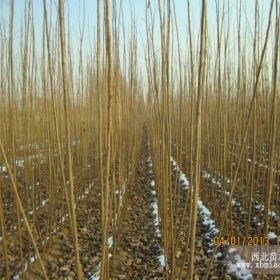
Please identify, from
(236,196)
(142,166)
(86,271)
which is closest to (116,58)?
(86,271)

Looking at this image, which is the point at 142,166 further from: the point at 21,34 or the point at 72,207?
the point at 72,207

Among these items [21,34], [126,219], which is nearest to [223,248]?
[126,219]

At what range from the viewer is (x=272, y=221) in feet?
7.74

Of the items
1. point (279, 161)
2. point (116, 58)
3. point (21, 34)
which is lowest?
point (279, 161)

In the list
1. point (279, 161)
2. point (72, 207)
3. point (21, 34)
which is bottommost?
point (279, 161)

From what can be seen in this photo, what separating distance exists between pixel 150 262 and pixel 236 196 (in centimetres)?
129

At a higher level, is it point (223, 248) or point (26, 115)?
point (26, 115)

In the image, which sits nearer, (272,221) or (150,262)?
(150,262)

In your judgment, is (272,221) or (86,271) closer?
(86,271)

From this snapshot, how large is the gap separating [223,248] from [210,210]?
2.33 feet

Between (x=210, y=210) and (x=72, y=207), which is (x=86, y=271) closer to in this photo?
(x=210, y=210)

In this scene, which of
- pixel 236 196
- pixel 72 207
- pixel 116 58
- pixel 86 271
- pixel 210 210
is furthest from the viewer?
pixel 236 196

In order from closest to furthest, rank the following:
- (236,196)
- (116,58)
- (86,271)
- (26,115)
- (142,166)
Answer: (116,58) → (26,115) → (86,271) → (236,196) → (142,166)

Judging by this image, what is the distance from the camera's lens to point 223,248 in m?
2.01
